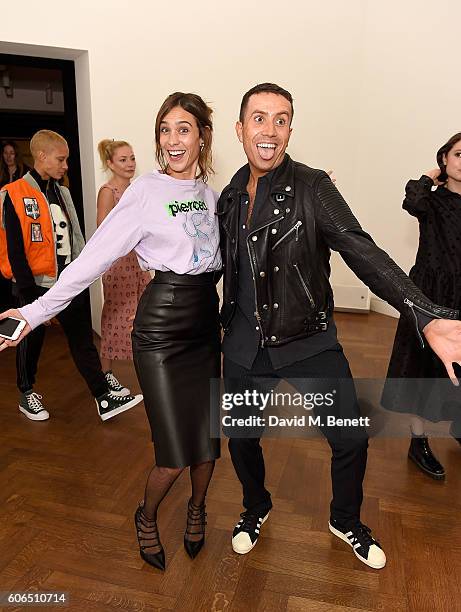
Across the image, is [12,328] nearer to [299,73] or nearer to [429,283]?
[429,283]

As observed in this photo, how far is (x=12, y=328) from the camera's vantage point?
1.81 meters

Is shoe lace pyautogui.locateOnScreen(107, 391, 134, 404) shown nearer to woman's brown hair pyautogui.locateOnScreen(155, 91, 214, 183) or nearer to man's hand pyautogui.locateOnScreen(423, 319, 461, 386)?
woman's brown hair pyautogui.locateOnScreen(155, 91, 214, 183)

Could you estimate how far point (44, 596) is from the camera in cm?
189

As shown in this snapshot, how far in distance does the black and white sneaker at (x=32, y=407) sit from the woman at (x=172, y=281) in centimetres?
156

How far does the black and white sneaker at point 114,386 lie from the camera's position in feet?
11.8

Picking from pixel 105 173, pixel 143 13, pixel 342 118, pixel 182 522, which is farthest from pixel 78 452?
pixel 342 118

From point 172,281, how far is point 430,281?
4.68 feet

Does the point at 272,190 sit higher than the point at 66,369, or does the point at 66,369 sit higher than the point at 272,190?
the point at 272,190

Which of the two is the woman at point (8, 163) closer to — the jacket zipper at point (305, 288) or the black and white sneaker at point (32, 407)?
the black and white sneaker at point (32, 407)

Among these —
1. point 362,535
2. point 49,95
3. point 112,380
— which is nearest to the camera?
point 362,535

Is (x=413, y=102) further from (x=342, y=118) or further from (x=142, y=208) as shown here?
(x=142, y=208)

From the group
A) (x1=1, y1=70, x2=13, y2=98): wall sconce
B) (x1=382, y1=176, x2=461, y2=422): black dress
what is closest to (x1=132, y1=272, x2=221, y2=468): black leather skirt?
(x1=382, y1=176, x2=461, y2=422): black dress

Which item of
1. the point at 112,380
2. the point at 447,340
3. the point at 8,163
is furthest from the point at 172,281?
the point at 8,163

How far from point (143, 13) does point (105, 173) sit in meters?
1.37
